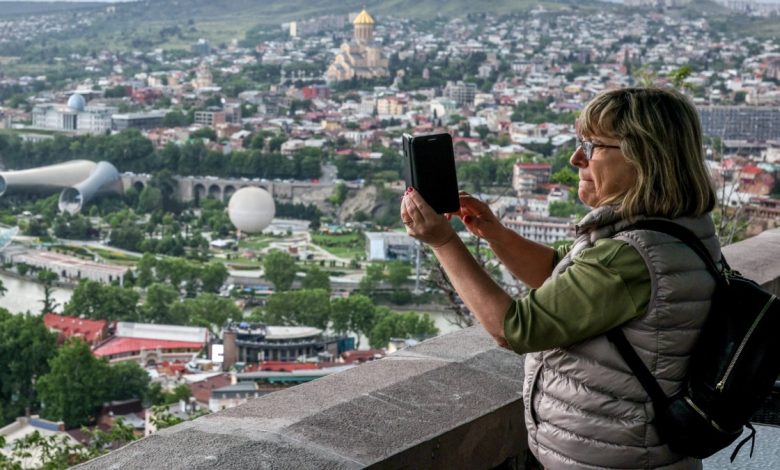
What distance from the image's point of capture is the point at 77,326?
12.7 metres

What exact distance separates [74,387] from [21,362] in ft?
4.44

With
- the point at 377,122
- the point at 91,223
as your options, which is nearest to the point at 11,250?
the point at 91,223

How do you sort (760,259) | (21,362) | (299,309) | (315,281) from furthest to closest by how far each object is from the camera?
(315,281), (299,309), (21,362), (760,259)

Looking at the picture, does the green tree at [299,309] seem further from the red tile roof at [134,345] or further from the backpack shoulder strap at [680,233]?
the backpack shoulder strap at [680,233]

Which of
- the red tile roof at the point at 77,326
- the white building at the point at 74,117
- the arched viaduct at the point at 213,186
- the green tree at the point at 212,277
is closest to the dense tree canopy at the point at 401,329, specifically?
the red tile roof at the point at 77,326

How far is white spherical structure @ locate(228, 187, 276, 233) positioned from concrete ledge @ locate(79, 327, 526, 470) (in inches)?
717

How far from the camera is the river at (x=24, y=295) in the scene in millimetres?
14688

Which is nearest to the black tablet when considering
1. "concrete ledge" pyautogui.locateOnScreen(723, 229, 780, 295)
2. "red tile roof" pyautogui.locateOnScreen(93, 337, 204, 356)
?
"concrete ledge" pyautogui.locateOnScreen(723, 229, 780, 295)

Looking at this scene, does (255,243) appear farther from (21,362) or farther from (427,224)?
(427,224)

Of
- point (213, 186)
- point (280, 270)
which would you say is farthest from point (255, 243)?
point (213, 186)

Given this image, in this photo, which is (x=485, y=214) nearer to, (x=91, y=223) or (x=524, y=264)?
(x=524, y=264)

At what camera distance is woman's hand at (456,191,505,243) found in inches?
34.1

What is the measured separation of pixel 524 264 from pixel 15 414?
10058 millimetres

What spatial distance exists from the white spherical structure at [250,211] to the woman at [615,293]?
60.5 feet
